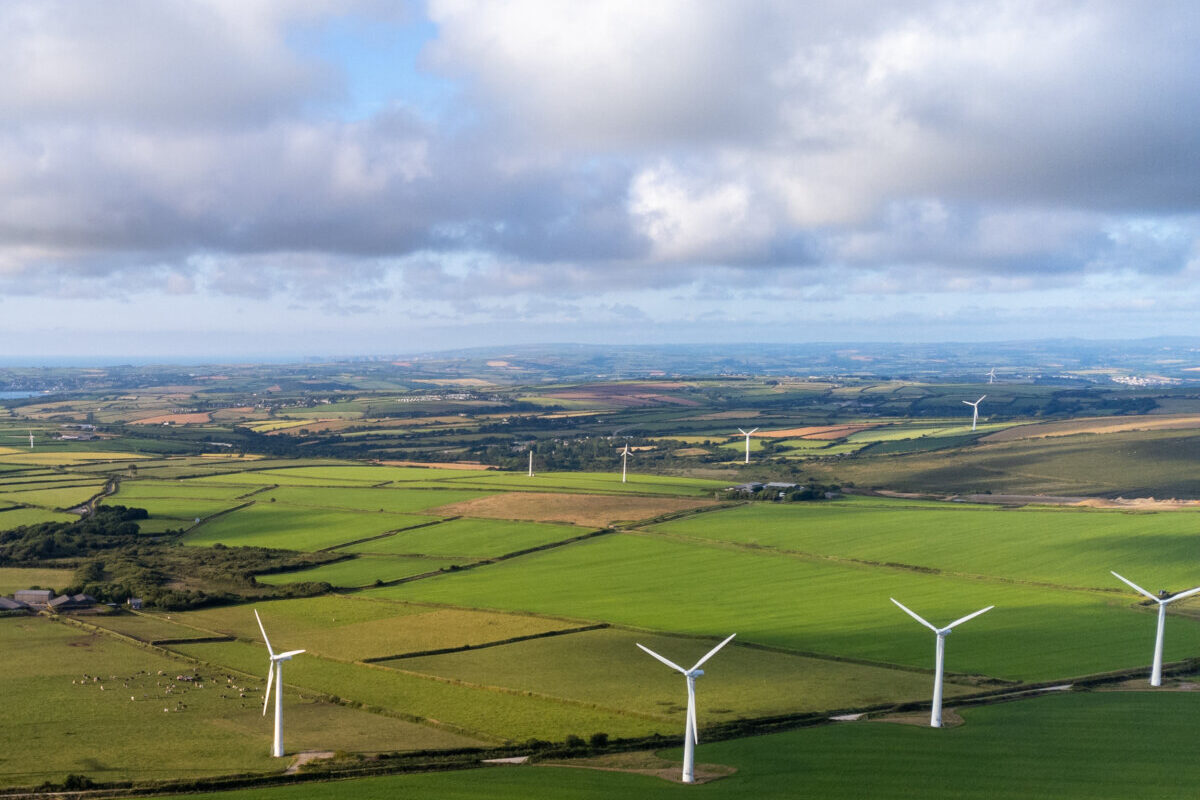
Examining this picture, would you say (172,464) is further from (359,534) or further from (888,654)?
(888,654)

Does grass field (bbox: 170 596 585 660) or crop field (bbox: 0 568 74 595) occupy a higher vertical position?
grass field (bbox: 170 596 585 660)

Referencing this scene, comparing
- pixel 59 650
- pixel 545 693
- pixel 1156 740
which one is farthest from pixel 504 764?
pixel 59 650

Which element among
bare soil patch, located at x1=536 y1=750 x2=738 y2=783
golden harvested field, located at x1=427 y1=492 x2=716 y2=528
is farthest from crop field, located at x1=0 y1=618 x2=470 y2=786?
golden harvested field, located at x1=427 y1=492 x2=716 y2=528

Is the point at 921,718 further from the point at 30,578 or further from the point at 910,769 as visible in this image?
the point at 30,578

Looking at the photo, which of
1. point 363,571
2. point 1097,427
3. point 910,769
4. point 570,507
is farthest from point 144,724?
point 1097,427

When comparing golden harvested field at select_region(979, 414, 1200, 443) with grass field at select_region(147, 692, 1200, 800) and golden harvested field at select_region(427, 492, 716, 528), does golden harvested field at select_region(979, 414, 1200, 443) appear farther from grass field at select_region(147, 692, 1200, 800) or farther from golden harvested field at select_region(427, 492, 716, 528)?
grass field at select_region(147, 692, 1200, 800)

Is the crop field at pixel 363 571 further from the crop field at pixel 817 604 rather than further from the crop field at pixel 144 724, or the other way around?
the crop field at pixel 144 724
